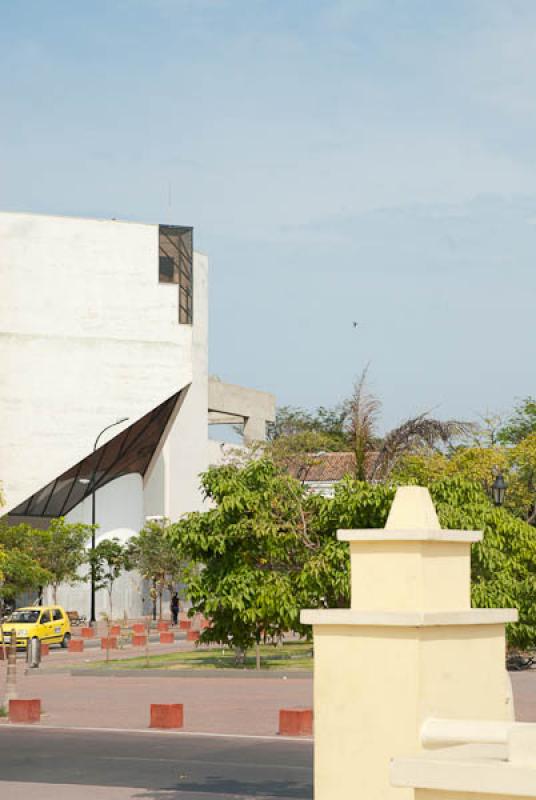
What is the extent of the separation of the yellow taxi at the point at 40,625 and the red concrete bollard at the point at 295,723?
88.6ft

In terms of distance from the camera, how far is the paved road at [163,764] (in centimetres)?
1822

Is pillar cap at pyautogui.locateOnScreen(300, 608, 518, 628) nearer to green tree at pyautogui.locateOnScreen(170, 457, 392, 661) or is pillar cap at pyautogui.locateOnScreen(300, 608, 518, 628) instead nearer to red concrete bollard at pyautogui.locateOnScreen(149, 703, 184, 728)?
green tree at pyautogui.locateOnScreen(170, 457, 392, 661)

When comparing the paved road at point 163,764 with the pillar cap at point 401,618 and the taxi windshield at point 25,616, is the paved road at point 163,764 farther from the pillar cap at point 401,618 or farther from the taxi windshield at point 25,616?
the taxi windshield at point 25,616

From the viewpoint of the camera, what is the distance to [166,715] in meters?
25.1

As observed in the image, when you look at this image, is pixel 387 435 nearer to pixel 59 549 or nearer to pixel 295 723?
pixel 295 723

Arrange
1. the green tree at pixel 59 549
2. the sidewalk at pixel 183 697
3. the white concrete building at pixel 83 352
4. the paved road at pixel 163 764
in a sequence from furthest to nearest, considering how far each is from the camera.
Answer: the white concrete building at pixel 83 352, the green tree at pixel 59 549, the sidewalk at pixel 183 697, the paved road at pixel 163 764

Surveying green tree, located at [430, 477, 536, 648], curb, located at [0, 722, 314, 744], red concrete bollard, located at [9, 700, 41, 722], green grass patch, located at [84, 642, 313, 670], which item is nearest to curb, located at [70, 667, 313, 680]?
green grass patch, located at [84, 642, 313, 670]

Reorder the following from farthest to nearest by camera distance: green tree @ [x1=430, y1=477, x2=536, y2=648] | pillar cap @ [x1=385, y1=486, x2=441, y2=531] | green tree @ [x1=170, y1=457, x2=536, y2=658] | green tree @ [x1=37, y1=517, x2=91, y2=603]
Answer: green tree @ [x1=37, y1=517, x2=91, y2=603] → green tree @ [x1=430, y1=477, x2=536, y2=648] → green tree @ [x1=170, y1=457, x2=536, y2=658] → pillar cap @ [x1=385, y1=486, x2=441, y2=531]

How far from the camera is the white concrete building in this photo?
261ft

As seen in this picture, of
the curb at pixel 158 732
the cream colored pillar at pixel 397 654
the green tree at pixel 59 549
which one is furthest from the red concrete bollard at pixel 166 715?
the green tree at pixel 59 549

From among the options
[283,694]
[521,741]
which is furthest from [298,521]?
[283,694]

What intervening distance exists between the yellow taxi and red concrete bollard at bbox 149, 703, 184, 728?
25100 mm

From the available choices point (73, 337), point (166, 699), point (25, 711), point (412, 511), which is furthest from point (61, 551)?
point (412, 511)

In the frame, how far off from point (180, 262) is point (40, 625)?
3592 cm
